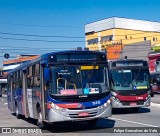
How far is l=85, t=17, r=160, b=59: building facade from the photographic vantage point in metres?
99.1

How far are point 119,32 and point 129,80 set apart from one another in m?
81.8

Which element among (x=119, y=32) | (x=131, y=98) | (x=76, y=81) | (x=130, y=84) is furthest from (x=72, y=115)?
(x=119, y=32)

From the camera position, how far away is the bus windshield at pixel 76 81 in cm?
1258

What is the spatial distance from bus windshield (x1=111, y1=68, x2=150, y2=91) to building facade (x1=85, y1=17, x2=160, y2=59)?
7616 cm

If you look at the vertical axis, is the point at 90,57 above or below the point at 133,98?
above

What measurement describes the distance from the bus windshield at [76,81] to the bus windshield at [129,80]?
6127 millimetres

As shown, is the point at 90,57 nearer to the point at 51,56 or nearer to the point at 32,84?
the point at 51,56

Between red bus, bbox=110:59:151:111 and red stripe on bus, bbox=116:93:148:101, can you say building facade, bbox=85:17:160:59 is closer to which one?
red bus, bbox=110:59:151:111

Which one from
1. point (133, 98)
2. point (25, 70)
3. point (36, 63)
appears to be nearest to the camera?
point (36, 63)

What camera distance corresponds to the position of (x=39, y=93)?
13891mm

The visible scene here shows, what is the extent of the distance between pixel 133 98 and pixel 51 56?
23.8 ft

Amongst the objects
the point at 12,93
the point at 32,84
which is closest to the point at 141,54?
the point at 12,93

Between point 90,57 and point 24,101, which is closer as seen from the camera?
point 90,57

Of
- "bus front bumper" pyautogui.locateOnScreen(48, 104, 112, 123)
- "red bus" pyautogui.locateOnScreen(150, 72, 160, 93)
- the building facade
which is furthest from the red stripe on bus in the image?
the building facade
